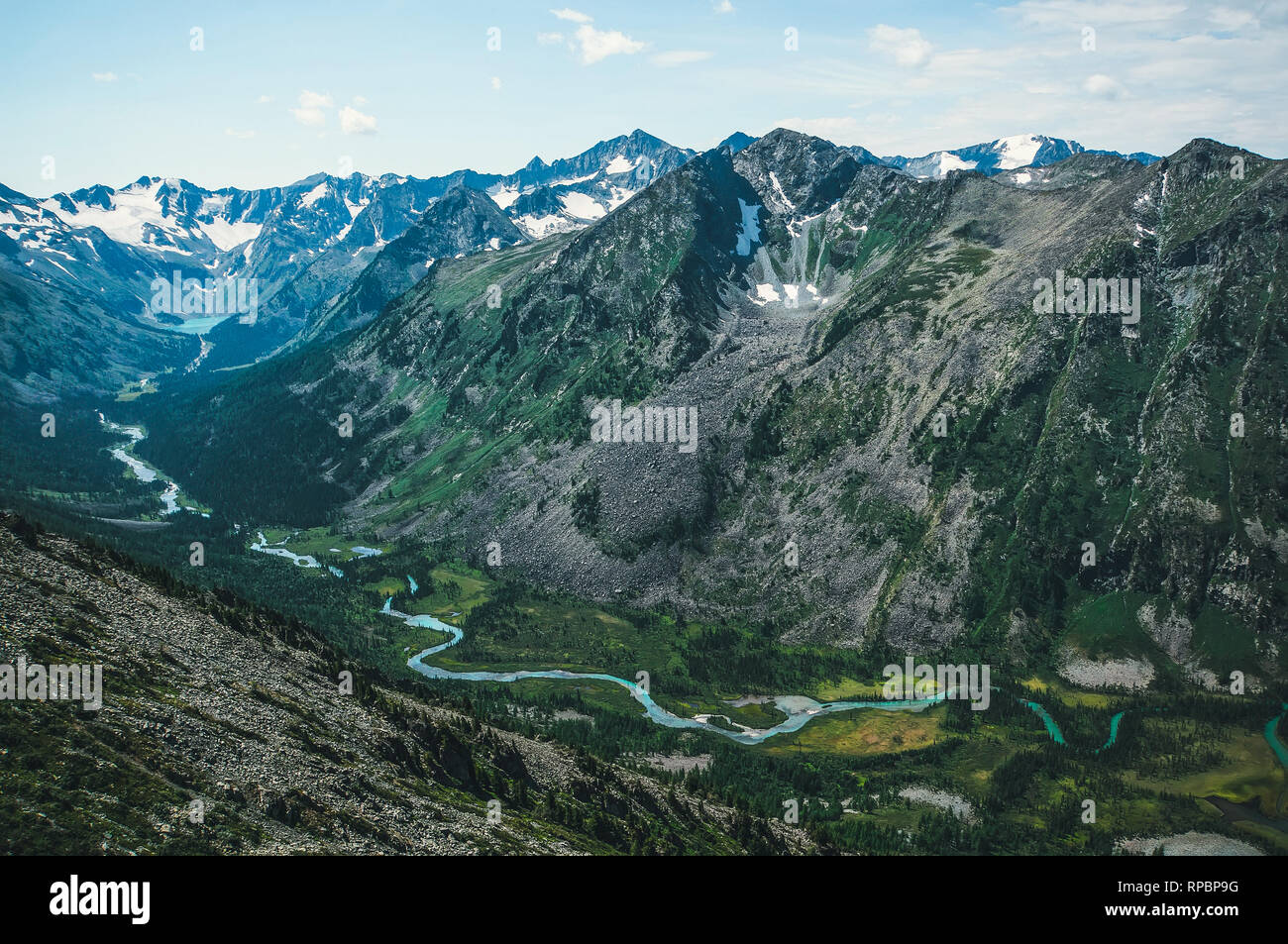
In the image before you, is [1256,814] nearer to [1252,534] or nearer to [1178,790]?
[1178,790]

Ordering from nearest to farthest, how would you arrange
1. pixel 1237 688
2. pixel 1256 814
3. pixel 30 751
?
pixel 30 751 < pixel 1256 814 < pixel 1237 688

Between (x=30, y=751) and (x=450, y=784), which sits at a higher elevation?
(x=30, y=751)

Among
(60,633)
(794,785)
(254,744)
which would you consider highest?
(60,633)

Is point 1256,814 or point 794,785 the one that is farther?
point 794,785

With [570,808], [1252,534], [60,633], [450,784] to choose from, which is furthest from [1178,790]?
[60,633]
